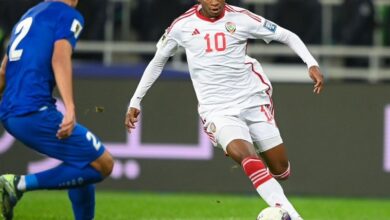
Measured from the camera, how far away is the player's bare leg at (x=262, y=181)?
841 centimetres

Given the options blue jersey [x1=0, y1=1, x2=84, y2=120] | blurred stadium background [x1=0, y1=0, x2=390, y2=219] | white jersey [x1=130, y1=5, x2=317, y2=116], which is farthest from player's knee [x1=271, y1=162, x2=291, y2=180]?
blurred stadium background [x1=0, y1=0, x2=390, y2=219]

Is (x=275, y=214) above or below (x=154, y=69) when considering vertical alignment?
below

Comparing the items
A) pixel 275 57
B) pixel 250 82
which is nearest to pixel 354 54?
pixel 275 57

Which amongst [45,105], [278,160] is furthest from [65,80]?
[278,160]

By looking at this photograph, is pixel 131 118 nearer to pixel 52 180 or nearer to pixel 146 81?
pixel 146 81

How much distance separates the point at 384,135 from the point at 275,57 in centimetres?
415

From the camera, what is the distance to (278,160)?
9555 millimetres

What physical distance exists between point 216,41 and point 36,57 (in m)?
2.04

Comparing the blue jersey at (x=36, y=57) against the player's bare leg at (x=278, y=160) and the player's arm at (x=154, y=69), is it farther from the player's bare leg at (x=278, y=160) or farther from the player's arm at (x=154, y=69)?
the player's bare leg at (x=278, y=160)

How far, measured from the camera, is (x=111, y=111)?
551 inches

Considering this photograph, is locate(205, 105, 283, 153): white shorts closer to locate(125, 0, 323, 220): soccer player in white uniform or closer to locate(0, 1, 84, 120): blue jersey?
locate(125, 0, 323, 220): soccer player in white uniform

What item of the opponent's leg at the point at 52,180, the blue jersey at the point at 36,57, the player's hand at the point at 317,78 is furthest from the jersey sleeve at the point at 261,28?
the opponent's leg at the point at 52,180

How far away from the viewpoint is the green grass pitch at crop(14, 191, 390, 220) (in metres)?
10.9

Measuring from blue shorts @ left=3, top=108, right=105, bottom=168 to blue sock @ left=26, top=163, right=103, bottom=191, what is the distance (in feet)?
0.17
